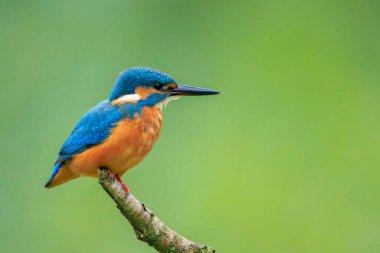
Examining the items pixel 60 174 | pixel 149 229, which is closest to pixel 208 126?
pixel 60 174

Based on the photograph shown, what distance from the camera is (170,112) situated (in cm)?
586

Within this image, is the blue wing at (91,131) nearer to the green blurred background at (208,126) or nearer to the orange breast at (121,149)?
the orange breast at (121,149)

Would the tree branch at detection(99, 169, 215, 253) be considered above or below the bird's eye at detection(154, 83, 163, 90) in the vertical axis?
below

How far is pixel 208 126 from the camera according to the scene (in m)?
6.25

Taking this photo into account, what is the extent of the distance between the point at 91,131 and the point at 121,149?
189 millimetres

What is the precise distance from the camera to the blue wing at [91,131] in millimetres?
3723

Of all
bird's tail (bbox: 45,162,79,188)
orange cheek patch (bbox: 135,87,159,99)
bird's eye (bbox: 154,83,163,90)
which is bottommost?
bird's tail (bbox: 45,162,79,188)

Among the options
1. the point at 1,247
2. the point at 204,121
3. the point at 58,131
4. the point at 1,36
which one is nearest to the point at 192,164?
the point at 204,121

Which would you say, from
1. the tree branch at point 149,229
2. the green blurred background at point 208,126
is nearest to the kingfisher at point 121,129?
the tree branch at point 149,229

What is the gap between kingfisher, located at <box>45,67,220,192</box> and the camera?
370 cm

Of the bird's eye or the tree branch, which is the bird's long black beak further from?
the tree branch

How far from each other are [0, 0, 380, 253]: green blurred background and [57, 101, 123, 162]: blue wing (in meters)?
1.52

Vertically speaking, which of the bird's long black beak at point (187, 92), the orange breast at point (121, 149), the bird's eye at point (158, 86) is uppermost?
the bird's long black beak at point (187, 92)

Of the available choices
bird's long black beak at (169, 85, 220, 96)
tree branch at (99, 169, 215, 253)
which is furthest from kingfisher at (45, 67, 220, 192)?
tree branch at (99, 169, 215, 253)
